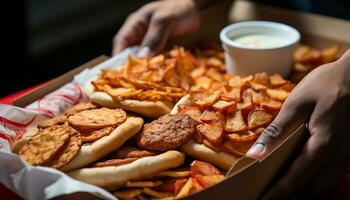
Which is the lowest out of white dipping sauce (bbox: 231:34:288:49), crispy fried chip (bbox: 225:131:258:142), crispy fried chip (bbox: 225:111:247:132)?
crispy fried chip (bbox: 225:131:258:142)

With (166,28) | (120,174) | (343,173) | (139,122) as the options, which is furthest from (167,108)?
(166,28)

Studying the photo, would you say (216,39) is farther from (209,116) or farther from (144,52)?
(209,116)

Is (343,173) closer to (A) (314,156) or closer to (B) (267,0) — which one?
(A) (314,156)

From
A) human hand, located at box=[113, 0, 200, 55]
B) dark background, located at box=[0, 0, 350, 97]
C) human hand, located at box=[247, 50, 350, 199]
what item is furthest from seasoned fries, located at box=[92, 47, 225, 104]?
dark background, located at box=[0, 0, 350, 97]

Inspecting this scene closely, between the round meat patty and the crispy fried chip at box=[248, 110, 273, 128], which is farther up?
the round meat patty

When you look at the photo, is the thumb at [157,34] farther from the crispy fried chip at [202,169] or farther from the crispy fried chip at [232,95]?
the crispy fried chip at [202,169]

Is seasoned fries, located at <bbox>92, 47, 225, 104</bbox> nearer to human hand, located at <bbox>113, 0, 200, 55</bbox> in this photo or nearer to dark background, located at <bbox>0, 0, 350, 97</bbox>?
human hand, located at <bbox>113, 0, 200, 55</bbox>

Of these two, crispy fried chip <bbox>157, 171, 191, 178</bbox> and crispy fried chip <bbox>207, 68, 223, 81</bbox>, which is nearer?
crispy fried chip <bbox>157, 171, 191, 178</bbox>
